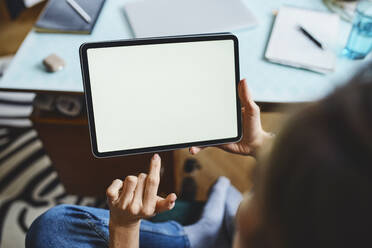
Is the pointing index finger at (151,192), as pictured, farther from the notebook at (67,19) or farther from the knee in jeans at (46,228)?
the notebook at (67,19)

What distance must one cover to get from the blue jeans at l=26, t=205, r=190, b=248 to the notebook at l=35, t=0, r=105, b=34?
1.44 ft

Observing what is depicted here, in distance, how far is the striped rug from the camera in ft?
3.91

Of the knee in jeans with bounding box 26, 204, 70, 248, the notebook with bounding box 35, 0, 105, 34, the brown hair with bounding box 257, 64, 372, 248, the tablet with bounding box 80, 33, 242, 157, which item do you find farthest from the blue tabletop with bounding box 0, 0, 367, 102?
the brown hair with bounding box 257, 64, 372, 248

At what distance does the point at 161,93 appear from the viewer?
64 cm

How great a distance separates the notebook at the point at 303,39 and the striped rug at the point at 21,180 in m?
0.83

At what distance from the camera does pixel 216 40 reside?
62 centimetres

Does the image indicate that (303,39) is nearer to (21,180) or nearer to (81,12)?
(81,12)

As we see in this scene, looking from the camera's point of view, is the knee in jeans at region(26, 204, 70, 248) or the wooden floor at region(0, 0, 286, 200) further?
the wooden floor at region(0, 0, 286, 200)

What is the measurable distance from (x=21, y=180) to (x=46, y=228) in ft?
2.27

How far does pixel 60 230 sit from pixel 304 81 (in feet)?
2.03

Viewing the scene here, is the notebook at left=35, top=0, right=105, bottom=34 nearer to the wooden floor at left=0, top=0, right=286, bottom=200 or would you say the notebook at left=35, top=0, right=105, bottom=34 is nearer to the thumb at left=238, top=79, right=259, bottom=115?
the thumb at left=238, top=79, right=259, bottom=115

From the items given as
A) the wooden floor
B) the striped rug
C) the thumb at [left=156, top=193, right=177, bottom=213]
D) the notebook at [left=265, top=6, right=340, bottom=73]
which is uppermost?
the notebook at [left=265, top=6, right=340, bottom=73]

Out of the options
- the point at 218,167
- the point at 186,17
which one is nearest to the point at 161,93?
the point at 186,17

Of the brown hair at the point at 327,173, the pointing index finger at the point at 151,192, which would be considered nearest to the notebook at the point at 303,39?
the pointing index finger at the point at 151,192
